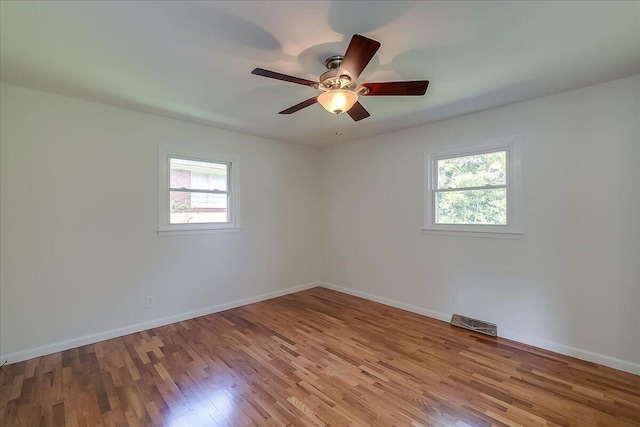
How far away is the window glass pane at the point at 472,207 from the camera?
3223 millimetres

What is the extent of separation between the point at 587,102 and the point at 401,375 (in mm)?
3000


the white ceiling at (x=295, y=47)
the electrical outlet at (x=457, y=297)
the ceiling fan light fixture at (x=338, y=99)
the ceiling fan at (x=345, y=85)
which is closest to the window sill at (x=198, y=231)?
the white ceiling at (x=295, y=47)

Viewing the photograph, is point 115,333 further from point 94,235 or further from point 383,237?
point 383,237

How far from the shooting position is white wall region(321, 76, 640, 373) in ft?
8.22

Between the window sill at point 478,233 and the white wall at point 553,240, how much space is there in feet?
0.16

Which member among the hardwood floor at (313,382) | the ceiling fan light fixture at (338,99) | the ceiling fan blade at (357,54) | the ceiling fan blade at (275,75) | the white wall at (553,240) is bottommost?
the hardwood floor at (313,382)

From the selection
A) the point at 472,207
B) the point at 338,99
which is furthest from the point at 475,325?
the point at 338,99

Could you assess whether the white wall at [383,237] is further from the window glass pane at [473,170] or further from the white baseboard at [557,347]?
the window glass pane at [473,170]

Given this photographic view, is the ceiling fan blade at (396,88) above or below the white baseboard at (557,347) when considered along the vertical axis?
above

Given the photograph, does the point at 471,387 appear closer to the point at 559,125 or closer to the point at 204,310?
the point at 559,125

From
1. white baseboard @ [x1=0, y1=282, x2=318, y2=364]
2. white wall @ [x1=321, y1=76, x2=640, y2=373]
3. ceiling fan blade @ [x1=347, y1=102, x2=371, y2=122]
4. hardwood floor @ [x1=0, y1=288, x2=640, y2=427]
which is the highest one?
ceiling fan blade @ [x1=347, y1=102, x2=371, y2=122]

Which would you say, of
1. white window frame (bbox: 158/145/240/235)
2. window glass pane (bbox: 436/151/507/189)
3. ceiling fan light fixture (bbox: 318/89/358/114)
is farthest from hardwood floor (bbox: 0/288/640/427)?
ceiling fan light fixture (bbox: 318/89/358/114)

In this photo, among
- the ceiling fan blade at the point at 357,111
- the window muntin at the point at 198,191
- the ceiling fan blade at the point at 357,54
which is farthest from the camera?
the window muntin at the point at 198,191

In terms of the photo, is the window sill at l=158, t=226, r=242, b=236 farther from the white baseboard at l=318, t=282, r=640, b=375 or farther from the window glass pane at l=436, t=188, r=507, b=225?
the window glass pane at l=436, t=188, r=507, b=225
